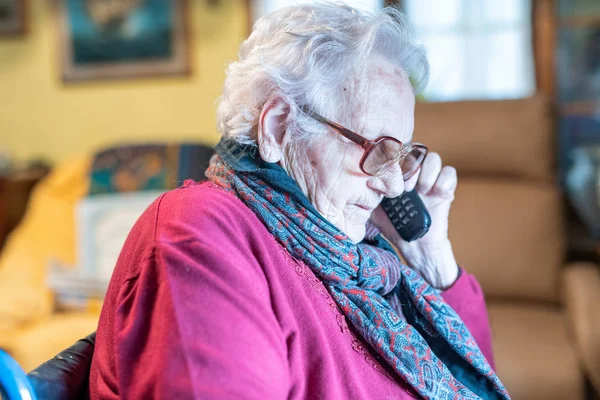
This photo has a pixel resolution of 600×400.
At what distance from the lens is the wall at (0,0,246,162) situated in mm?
3008

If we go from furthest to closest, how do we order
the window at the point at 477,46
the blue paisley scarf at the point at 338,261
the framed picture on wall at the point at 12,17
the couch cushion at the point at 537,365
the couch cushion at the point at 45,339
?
the framed picture on wall at the point at 12,17 → the window at the point at 477,46 → the couch cushion at the point at 45,339 → the couch cushion at the point at 537,365 → the blue paisley scarf at the point at 338,261

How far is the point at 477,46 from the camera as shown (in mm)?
2832

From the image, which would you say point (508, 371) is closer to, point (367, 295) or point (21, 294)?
point (367, 295)

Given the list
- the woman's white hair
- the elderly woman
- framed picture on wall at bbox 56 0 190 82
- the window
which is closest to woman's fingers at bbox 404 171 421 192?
the elderly woman

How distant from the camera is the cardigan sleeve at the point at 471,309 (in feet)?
3.77

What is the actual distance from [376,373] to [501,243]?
133 centimetres

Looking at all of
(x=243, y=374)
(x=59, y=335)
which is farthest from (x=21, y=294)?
(x=243, y=374)

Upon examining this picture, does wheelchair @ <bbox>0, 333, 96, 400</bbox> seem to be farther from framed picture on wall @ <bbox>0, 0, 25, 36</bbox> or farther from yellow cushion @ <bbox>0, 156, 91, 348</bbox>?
framed picture on wall @ <bbox>0, 0, 25, 36</bbox>

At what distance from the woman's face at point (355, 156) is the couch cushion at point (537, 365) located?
87cm

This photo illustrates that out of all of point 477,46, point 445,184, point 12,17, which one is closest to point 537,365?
point 445,184

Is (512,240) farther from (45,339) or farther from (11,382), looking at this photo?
(11,382)

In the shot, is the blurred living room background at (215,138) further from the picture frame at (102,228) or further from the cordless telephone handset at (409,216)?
the cordless telephone handset at (409,216)

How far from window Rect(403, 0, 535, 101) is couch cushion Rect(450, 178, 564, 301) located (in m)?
0.79

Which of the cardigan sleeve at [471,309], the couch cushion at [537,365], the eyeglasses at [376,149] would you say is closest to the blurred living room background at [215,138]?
the couch cushion at [537,365]
